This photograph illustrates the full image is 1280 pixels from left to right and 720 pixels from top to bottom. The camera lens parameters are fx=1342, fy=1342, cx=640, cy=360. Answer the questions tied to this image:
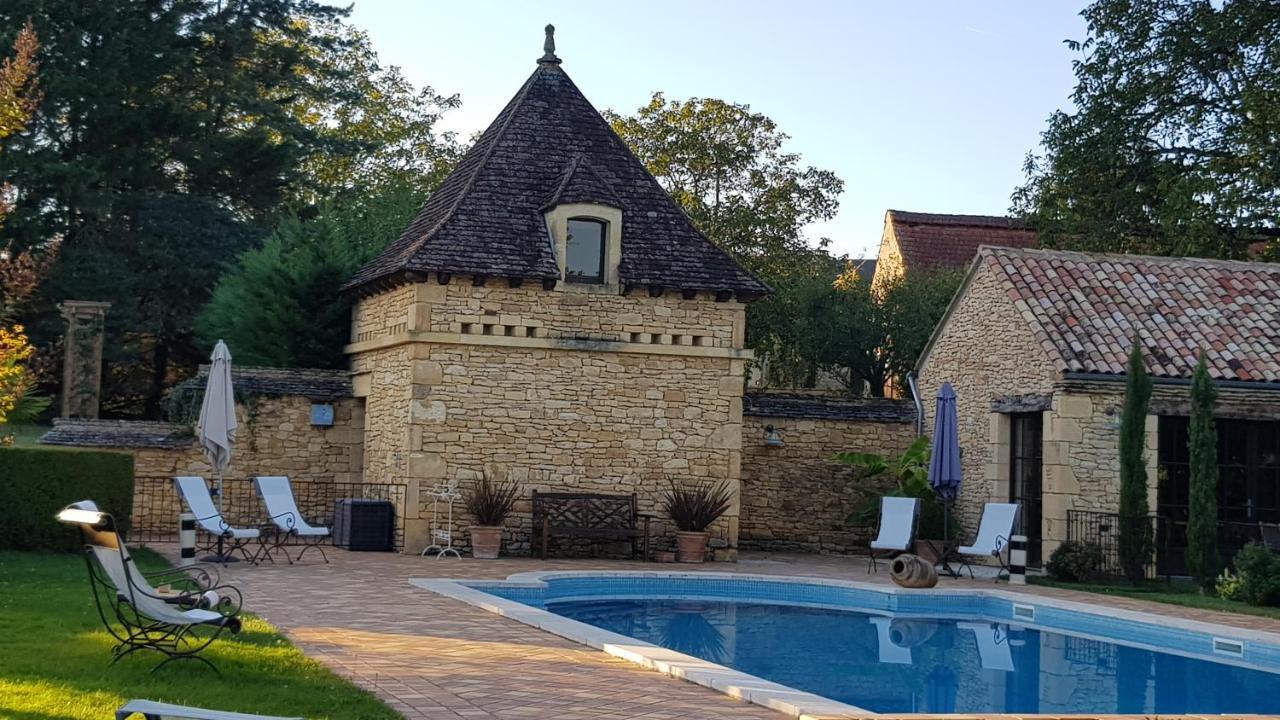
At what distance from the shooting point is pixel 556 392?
63.0 feet

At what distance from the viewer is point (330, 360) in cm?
2323

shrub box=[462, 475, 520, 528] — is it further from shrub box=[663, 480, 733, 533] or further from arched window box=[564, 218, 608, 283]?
arched window box=[564, 218, 608, 283]

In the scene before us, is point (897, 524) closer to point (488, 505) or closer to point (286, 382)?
point (488, 505)

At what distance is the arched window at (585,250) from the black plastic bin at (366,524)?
4.17 m

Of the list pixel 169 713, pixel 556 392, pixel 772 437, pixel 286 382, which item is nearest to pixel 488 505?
pixel 556 392

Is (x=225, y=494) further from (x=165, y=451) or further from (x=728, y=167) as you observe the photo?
(x=728, y=167)

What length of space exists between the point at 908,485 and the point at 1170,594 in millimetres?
5203

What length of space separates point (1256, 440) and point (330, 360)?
1474cm

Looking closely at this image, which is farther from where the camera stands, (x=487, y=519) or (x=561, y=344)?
(x=561, y=344)

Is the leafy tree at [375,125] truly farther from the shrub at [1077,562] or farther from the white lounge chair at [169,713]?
the white lounge chair at [169,713]

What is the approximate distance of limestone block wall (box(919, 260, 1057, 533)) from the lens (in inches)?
773

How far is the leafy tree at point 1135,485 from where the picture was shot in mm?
17312

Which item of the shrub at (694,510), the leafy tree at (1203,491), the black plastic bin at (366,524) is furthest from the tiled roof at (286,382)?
the leafy tree at (1203,491)

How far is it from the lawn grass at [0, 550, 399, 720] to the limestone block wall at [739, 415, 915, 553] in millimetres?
12840
